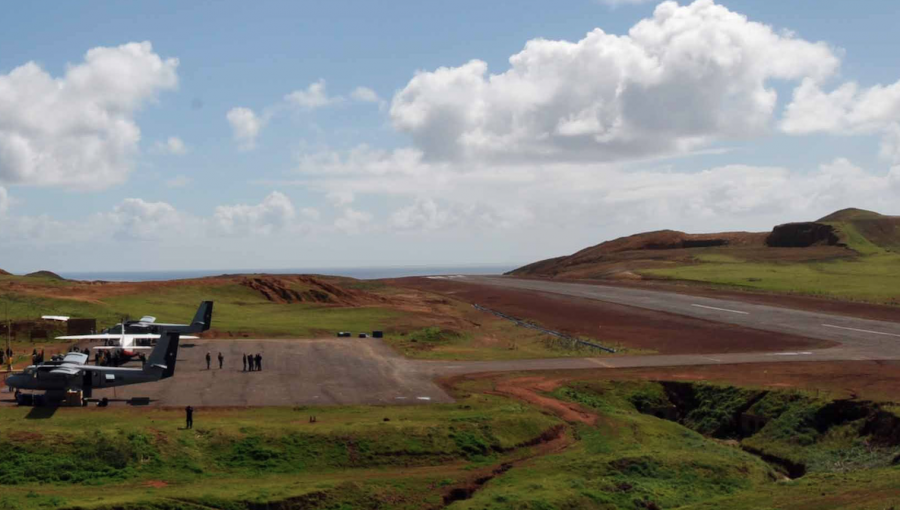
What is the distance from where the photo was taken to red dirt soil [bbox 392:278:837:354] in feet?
205

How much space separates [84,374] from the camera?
39.2 metres

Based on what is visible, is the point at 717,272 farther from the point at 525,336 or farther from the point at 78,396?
the point at 78,396

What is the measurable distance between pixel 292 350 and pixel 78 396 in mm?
22868

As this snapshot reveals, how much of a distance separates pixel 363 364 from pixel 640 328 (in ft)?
107

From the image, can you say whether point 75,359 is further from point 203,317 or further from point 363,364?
point 203,317

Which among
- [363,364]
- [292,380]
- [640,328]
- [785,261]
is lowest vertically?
[292,380]

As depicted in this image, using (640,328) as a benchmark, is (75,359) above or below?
above

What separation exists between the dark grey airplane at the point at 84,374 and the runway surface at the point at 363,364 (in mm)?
1306

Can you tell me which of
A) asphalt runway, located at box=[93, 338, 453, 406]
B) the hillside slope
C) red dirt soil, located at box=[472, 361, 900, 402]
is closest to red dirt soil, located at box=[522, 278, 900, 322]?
the hillside slope

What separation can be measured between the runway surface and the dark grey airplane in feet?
4.29

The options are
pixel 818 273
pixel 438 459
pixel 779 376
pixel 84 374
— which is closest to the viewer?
pixel 438 459

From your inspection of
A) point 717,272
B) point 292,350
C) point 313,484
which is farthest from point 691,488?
point 717,272

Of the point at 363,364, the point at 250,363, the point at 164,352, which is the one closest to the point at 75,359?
the point at 164,352

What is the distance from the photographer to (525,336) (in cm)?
7481
